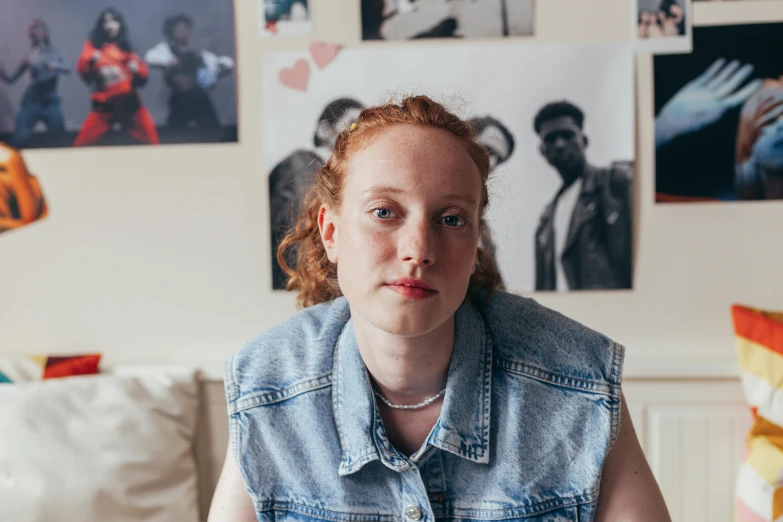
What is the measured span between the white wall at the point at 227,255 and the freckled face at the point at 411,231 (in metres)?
0.73

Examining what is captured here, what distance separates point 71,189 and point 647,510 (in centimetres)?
137

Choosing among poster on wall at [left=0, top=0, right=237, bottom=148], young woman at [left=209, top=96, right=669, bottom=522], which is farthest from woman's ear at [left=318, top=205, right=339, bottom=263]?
poster on wall at [left=0, top=0, right=237, bottom=148]

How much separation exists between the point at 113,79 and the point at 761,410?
5.04 feet

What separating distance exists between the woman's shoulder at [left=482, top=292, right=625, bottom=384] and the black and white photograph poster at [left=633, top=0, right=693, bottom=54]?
0.77 m

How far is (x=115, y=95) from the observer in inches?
65.4

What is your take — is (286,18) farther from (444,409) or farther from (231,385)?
(444,409)

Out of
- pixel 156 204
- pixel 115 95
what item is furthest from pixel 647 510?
pixel 115 95

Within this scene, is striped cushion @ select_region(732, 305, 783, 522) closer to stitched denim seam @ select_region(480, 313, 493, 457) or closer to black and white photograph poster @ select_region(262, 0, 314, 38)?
stitched denim seam @ select_region(480, 313, 493, 457)

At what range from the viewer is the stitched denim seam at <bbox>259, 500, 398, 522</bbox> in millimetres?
1050

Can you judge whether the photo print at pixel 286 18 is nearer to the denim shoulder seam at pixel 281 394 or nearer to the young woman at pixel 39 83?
the young woman at pixel 39 83

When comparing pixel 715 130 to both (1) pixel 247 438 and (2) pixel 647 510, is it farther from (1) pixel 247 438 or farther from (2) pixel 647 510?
(1) pixel 247 438

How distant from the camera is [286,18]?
1613 mm

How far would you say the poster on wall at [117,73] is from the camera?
1.64m

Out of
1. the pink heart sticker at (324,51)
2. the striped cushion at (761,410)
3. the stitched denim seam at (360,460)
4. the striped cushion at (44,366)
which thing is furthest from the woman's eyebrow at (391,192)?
the striped cushion at (44,366)
